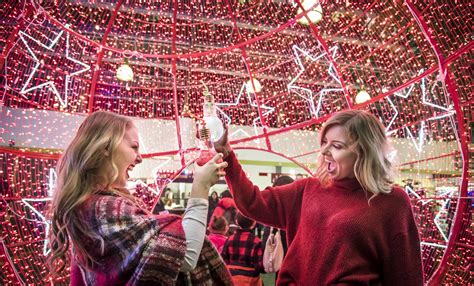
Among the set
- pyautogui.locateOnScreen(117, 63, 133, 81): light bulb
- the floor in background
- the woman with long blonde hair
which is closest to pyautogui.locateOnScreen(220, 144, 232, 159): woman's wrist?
the woman with long blonde hair

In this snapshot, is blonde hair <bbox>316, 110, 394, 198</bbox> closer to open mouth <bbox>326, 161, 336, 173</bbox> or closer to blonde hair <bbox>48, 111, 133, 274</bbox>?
open mouth <bbox>326, 161, 336, 173</bbox>

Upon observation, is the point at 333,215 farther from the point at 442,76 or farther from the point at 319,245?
the point at 442,76

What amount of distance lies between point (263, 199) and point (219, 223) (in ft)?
6.06

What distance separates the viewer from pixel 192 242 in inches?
52.9

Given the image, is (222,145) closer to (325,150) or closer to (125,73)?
(325,150)

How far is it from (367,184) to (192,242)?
66 centimetres

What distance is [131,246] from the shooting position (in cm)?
125

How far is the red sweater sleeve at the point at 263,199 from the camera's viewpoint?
1.78m

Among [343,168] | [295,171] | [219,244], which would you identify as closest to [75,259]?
[343,168]

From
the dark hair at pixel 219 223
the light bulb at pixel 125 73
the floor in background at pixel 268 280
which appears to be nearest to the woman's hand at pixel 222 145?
the dark hair at pixel 219 223

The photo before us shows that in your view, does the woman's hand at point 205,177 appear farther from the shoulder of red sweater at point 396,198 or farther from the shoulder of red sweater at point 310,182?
the shoulder of red sweater at point 396,198

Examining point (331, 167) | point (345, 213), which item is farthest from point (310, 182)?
point (345, 213)

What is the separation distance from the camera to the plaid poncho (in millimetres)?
1249

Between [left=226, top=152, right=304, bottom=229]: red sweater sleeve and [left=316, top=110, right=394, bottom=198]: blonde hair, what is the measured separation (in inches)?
5.8
